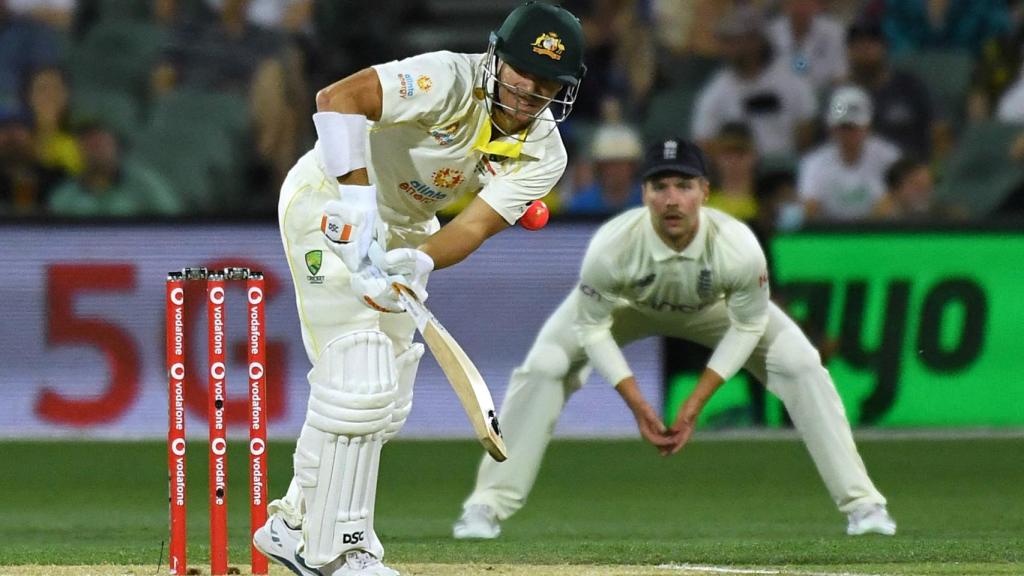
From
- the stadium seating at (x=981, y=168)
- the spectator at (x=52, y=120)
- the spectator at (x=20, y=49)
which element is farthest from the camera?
the spectator at (x=20, y=49)

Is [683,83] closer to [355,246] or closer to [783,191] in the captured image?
[783,191]

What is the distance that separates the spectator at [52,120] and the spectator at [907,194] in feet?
14.3

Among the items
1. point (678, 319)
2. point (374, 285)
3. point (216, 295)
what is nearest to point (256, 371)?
point (216, 295)

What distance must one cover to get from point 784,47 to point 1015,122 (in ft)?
4.54

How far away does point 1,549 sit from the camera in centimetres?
572

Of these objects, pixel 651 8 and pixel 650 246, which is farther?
pixel 651 8

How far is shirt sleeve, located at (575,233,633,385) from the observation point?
621cm

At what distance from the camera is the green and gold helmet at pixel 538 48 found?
4.44m

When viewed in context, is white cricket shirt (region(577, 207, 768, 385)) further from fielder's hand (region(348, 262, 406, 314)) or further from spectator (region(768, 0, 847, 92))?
spectator (region(768, 0, 847, 92))

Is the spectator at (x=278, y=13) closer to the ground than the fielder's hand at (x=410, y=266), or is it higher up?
closer to the ground

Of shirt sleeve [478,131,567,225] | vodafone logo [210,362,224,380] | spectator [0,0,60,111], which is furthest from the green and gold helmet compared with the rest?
spectator [0,0,60,111]

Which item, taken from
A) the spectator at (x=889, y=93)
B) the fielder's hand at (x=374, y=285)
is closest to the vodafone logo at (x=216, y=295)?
the fielder's hand at (x=374, y=285)

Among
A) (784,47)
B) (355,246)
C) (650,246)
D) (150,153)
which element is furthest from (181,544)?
(784,47)

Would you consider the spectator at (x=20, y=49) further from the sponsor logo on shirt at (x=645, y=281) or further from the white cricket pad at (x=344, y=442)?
the white cricket pad at (x=344, y=442)
